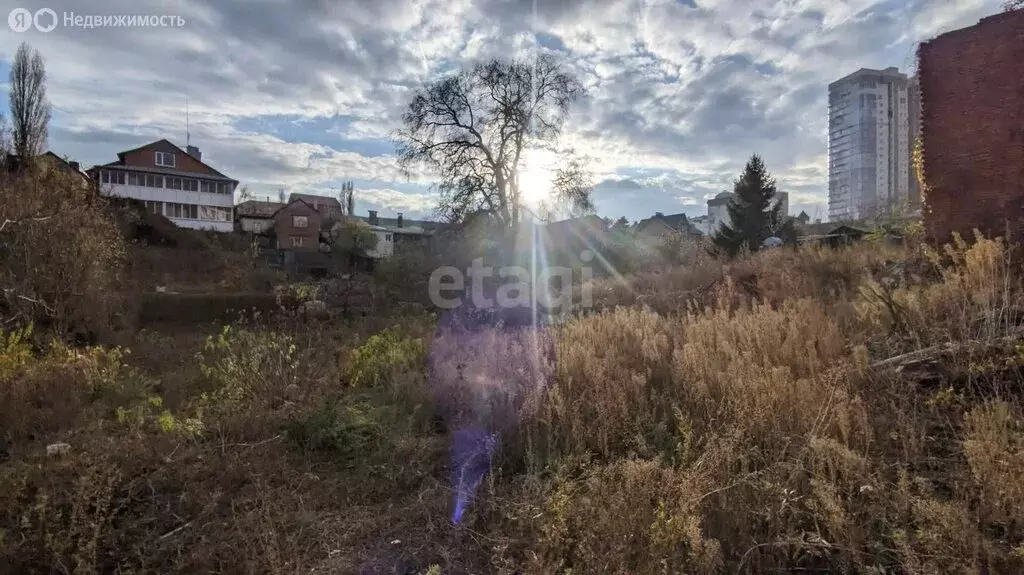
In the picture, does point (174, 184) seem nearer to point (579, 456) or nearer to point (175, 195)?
point (175, 195)

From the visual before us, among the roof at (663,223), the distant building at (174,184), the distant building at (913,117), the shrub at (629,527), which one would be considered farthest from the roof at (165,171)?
the shrub at (629,527)

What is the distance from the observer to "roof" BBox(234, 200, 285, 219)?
44875 millimetres

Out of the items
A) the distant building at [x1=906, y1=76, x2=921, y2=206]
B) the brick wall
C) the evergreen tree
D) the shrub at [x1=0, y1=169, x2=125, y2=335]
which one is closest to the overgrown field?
the shrub at [x1=0, y1=169, x2=125, y2=335]

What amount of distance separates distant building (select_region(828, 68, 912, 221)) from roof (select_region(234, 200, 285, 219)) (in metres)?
42.6

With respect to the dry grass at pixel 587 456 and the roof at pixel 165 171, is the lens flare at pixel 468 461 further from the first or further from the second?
the roof at pixel 165 171

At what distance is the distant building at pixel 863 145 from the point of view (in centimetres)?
3353

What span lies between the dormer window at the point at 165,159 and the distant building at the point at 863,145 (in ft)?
154

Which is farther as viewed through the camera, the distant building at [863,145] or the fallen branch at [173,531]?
the distant building at [863,145]

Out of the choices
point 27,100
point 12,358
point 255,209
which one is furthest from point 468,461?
point 255,209

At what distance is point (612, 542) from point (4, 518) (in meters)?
3.15

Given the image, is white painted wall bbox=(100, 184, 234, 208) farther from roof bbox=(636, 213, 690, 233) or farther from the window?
roof bbox=(636, 213, 690, 233)

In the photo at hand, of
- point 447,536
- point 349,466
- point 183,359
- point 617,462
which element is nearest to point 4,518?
point 349,466

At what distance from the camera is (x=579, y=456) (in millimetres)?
2924

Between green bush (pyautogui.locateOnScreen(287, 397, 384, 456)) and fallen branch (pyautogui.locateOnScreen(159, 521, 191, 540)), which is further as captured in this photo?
green bush (pyautogui.locateOnScreen(287, 397, 384, 456))
